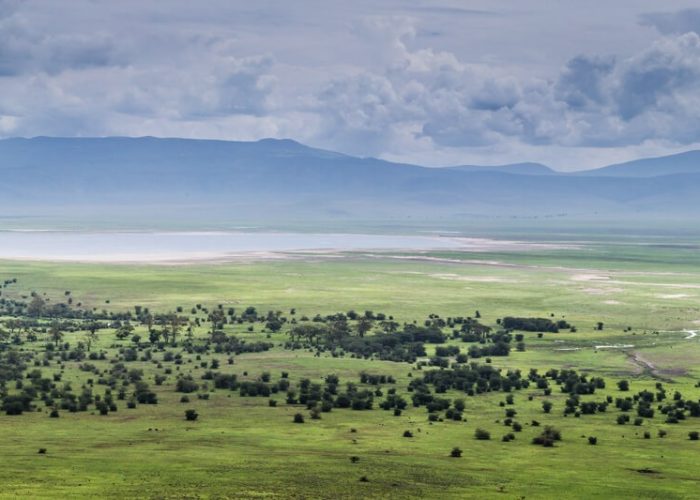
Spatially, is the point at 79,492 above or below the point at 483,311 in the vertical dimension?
below

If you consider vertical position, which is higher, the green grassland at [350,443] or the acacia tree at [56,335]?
the acacia tree at [56,335]

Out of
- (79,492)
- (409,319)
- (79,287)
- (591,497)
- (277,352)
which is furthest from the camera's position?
(79,287)

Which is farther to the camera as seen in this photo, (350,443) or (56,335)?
(56,335)

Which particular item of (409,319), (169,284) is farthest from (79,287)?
(409,319)

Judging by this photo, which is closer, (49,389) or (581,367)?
(49,389)

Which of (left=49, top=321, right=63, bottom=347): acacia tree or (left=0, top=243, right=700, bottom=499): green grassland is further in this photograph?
(left=49, top=321, right=63, bottom=347): acacia tree

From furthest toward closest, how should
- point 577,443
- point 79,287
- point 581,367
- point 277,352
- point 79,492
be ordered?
1. point 79,287
2. point 277,352
3. point 581,367
4. point 577,443
5. point 79,492

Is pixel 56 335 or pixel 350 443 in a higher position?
pixel 56 335

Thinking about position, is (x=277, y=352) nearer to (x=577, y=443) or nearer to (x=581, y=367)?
(x=581, y=367)

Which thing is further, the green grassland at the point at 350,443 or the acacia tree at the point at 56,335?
the acacia tree at the point at 56,335

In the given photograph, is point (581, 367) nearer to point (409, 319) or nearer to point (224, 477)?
point (409, 319)

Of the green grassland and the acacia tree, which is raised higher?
the acacia tree
